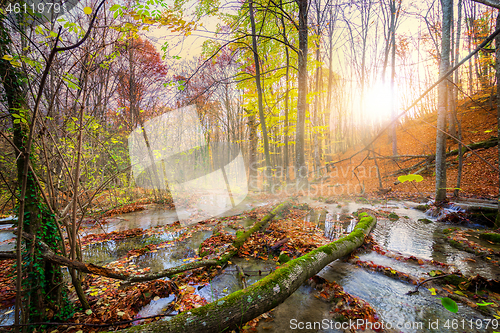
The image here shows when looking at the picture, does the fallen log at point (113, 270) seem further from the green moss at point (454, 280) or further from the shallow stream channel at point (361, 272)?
the green moss at point (454, 280)

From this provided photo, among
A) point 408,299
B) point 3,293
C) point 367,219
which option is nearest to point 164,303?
point 3,293

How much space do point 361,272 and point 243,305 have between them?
2766 mm

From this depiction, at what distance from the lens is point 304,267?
3217mm

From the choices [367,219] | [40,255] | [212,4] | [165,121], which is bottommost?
[367,219]

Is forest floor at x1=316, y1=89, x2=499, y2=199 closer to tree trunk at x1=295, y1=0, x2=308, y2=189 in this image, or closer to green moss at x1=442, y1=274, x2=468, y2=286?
tree trunk at x1=295, y1=0, x2=308, y2=189

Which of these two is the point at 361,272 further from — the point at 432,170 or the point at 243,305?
the point at 432,170

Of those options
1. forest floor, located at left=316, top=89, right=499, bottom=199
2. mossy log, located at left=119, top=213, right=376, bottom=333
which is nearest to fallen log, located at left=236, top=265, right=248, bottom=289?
mossy log, located at left=119, top=213, right=376, bottom=333

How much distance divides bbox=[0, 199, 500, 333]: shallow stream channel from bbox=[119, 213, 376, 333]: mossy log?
46 cm

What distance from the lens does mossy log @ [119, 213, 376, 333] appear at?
81.6 inches

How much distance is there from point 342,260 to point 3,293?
21.2 feet

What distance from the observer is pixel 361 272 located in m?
3.93

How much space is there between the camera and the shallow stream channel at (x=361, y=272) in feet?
9.00

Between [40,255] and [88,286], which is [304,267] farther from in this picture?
[88,286]

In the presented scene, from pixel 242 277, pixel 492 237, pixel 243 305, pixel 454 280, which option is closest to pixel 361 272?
pixel 454 280
